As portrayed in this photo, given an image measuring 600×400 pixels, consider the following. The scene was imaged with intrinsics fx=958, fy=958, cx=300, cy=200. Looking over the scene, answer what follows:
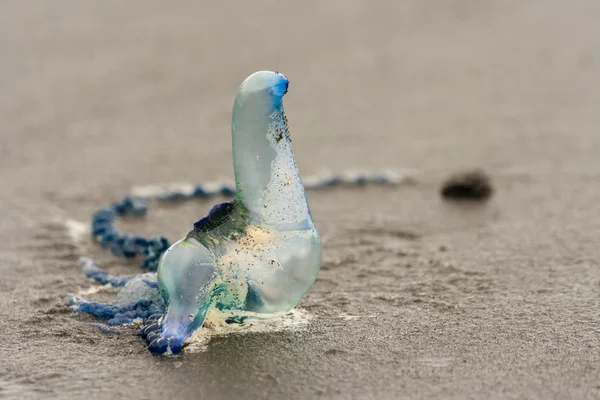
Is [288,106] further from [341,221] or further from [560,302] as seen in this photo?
[560,302]

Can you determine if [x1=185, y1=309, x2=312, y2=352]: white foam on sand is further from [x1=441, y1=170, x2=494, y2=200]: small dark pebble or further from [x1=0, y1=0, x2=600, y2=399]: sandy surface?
[x1=441, y1=170, x2=494, y2=200]: small dark pebble

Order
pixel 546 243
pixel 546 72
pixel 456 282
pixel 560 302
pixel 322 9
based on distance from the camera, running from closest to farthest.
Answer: pixel 560 302 → pixel 456 282 → pixel 546 243 → pixel 546 72 → pixel 322 9

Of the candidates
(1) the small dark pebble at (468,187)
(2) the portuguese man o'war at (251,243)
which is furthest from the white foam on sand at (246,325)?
(1) the small dark pebble at (468,187)

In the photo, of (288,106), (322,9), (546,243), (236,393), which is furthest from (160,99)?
(236,393)

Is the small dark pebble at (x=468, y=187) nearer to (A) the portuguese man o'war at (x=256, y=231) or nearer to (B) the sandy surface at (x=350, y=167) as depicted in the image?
(B) the sandy surface at (x=350, y=167)

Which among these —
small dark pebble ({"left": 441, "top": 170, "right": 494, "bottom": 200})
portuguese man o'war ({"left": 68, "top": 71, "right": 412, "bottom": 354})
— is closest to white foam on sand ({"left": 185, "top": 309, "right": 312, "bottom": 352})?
portuguese man o'war ({"left": 68, "top": 71, "right": 412, "bottom": 354})
